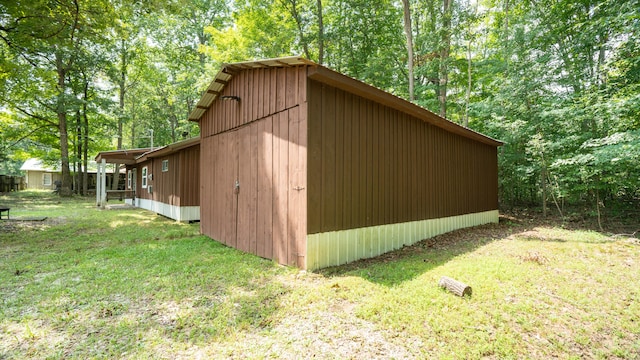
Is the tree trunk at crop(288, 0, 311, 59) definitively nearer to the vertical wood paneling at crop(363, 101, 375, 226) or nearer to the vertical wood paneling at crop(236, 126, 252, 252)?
the vertical wood paneling at crop(236, 126, 252, 252)

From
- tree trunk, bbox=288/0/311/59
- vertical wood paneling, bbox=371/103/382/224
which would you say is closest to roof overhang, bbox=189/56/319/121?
vertical wood paneling, bbox=371/103/382/224

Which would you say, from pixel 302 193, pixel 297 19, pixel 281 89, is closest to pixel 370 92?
pixel 281 89

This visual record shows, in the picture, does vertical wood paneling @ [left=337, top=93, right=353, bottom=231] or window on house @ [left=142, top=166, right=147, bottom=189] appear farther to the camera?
window on house @ [left=142, top=166, right=147, bottom=189]

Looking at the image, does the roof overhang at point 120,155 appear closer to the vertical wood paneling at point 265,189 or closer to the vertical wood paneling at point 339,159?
the vertical wood paneling at point 265,189

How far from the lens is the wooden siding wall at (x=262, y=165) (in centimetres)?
441

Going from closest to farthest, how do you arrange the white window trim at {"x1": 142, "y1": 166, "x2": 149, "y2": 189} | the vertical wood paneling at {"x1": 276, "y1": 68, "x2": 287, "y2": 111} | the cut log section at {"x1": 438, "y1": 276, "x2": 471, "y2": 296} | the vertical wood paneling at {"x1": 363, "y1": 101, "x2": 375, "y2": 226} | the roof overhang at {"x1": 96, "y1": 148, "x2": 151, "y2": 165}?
1. the cut log section at {"x1": 438, "y1": 276, "x2": 471, "y2": 296}
2. the vertical wood paneling at {"x1": 276, "y1": 68, "x2": 287, "y2": 111}
3. the vertical wood paneling at {"x1": 363, "y1": 101, "x2": 375, "y2": 226}
4. the roof overhang at {"x1": 96, "y1": 148, "x2": 151, "y2": 165}
5. the white window trim at {"x1": 142, "y1": 166, "x2": 149, "y2": 189}

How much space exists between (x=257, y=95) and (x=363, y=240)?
3.33 meters

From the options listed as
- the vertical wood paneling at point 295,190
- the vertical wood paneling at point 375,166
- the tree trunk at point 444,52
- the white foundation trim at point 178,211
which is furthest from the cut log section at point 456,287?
the tree trunk at point 444,52

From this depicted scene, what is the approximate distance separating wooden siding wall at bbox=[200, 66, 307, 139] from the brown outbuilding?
0.07 feet

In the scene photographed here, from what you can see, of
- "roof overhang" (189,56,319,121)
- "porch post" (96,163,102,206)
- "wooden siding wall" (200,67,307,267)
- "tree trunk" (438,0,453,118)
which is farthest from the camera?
"porch post" (96,163,102,206)

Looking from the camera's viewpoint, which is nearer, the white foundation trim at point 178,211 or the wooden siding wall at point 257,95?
the wooden siding wall at point 257,95

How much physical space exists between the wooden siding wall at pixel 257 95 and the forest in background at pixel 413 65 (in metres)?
3.33

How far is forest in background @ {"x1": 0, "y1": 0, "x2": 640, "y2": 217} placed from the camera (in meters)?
7.36

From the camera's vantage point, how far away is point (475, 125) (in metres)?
14.2
